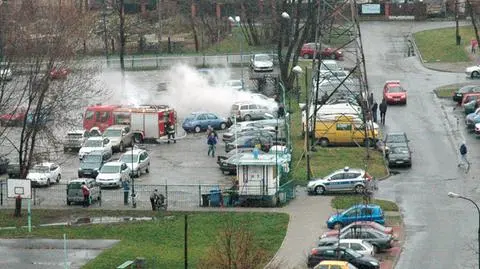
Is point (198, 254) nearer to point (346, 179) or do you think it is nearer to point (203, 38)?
point (346, 179)

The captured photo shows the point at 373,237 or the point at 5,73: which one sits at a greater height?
the point at 5,73

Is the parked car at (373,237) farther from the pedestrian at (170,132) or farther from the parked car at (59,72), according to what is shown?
the pedestrian at (170,132)

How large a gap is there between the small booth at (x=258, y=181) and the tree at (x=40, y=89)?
29.3 ft

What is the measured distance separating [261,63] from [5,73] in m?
27.6

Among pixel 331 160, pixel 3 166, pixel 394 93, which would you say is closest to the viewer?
pixel 331 160

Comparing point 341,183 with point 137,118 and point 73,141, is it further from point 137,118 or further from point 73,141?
point 73,141

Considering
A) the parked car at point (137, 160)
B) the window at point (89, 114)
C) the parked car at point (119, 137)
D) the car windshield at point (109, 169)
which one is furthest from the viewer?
the window at point (89, 114)

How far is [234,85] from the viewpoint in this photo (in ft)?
285

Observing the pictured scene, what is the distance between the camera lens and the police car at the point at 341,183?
6172 centimetres

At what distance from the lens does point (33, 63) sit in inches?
2576

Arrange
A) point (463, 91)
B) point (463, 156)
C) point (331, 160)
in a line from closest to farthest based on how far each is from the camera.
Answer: point (463, 156) < point (331, 160) < point (463, 91)

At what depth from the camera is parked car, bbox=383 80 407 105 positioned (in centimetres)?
8069

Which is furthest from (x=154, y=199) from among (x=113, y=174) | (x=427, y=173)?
(x=427, y=173)

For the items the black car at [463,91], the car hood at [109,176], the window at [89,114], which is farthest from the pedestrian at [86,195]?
the black car at [463,91]
